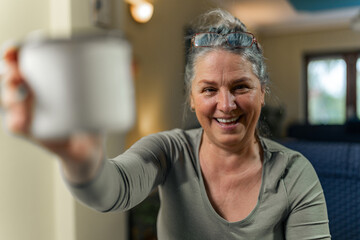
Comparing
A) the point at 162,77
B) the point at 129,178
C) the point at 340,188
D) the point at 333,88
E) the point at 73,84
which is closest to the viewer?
the point at 73,84

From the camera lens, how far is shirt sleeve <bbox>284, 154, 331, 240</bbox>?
0.77 meters

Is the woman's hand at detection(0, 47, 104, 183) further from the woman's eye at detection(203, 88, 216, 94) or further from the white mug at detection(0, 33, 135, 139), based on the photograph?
the woman's eye at detection(203, 88, 216, 94)

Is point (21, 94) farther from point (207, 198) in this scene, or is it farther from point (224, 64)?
point (207, 198)

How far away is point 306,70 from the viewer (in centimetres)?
576

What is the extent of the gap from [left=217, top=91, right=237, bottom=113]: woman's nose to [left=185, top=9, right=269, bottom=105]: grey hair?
3.8 inches

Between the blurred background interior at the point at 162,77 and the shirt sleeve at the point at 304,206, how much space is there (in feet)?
0.61

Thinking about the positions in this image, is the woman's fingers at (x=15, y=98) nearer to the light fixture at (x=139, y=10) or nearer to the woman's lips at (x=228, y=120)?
the woman's lips at (x=228, y=120)

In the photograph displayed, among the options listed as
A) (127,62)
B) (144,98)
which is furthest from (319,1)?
(127,62)

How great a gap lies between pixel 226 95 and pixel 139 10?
2032mm

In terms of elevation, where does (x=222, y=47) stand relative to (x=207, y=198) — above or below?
above

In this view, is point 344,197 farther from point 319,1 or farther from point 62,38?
point 319,1

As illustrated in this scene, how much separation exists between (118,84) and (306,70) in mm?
6034

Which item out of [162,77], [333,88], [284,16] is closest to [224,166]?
[162,77]

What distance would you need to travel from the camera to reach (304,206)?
78 cm
